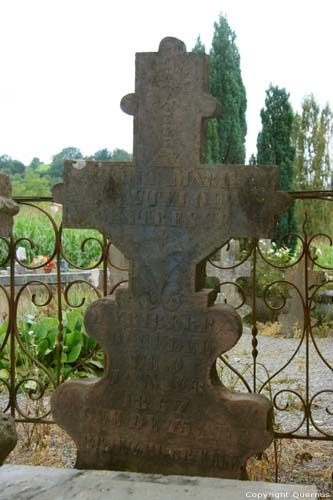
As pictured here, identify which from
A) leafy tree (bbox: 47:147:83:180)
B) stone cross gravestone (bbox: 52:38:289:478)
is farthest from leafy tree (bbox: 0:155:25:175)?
stone cross gravestone (bbox: 52:38:289:478)

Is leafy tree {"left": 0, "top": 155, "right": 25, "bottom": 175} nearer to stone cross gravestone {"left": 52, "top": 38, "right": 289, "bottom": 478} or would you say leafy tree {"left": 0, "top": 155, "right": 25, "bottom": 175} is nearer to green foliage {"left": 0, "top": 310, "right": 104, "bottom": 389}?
green foliage {"left": 0, "top": 310, "right": 104, "bottom": 389}

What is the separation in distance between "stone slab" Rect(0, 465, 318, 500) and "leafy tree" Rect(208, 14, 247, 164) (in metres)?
14.2

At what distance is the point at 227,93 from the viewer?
16984 mm

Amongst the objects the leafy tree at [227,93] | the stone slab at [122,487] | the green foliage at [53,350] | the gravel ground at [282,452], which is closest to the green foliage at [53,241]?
the leafy tree at [227,93]

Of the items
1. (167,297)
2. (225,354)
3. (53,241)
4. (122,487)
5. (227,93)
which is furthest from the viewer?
(227,93)

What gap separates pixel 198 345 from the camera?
2.96m

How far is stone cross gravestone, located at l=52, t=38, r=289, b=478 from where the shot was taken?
2930mm

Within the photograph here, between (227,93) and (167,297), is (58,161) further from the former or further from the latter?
(167,297)

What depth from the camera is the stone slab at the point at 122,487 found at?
2.51 meters

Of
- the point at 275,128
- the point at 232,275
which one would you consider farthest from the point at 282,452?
the point at 275,128

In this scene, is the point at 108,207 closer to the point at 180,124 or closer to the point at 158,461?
the point at 180,124

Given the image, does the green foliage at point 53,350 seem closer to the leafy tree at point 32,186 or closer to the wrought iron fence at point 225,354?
the wrought iron fence at point 225,354

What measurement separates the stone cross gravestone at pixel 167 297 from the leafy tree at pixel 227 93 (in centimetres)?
1369

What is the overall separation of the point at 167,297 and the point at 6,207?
0.83 metres
